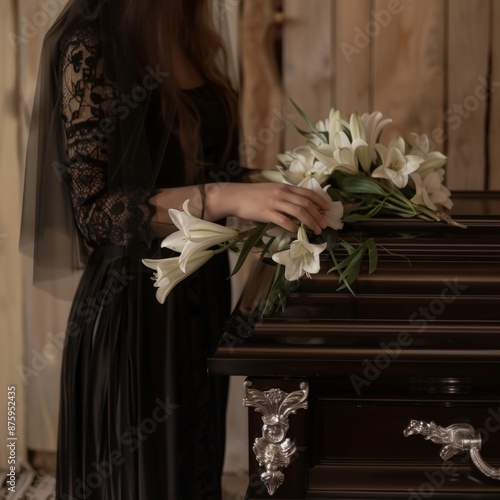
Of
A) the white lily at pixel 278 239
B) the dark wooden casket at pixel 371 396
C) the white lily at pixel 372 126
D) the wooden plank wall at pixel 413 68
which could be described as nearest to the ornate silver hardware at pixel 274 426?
the dark wooden casket at pixel 371 396

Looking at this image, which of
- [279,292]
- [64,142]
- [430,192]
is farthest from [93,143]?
[430,192]

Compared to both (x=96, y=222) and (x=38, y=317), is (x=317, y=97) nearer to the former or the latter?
(x=96, y=222)

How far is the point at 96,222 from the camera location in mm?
1079

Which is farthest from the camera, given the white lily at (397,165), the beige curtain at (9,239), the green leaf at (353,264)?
the beige curtain at (9,239)

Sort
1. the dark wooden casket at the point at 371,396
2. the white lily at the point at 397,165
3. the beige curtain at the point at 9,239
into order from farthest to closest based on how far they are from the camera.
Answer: the beige curtain at the point at 9,239 → the white lily at the point at 397,165 → the dark wooden casket at the point at 371,396

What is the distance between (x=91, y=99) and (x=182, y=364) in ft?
1.42

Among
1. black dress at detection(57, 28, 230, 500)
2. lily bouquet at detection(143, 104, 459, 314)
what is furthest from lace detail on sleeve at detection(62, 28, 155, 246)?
lily bouquet at detection(143, 104, 459, 314)

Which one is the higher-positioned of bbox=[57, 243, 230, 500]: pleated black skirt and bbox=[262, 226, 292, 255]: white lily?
bbox=[262, 226, 292, 255]: white lily

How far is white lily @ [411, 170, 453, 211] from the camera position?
3.48ft

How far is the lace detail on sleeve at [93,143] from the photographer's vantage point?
1.06m

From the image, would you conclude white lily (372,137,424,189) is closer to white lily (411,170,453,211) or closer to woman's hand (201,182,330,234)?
white lily (411,170,453,211)

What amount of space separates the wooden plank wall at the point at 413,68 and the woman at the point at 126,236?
43cm

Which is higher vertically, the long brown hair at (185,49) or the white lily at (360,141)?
the long brown hair at (185,49)

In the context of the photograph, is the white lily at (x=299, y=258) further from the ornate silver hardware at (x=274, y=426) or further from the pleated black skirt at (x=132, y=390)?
the pleated black skirt at (x=132, y=390)
